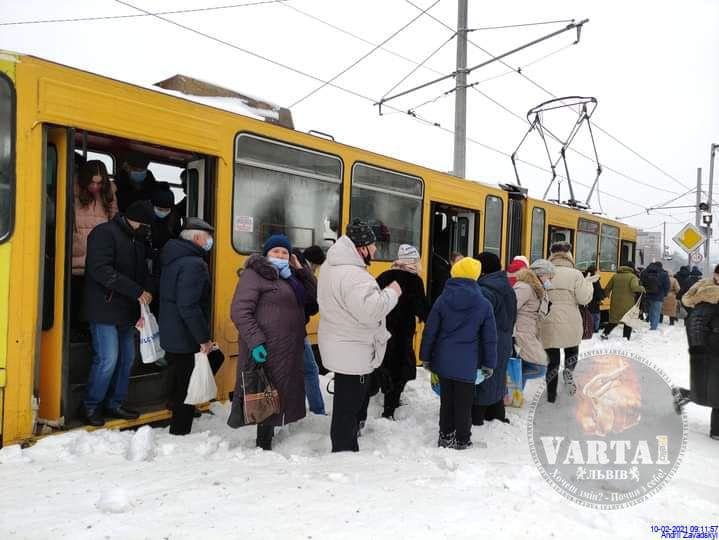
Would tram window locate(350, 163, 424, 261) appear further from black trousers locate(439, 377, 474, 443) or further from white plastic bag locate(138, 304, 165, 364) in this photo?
white plastic bag locate(138, 304, 165, 364)

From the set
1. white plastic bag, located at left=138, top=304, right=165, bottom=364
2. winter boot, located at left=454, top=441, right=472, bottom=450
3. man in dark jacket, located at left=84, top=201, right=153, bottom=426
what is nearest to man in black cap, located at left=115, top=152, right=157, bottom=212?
man in dark jacket, located at left=84, top=201, right=153, bottom=426

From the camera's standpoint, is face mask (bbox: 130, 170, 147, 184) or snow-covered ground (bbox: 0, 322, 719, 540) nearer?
snow-covered ground (bbox: 0, 322, 719, 540)

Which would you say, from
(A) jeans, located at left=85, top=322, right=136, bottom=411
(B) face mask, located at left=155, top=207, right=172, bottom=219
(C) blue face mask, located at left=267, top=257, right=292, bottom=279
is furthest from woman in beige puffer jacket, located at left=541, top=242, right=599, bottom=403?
(A) jeans, located at left=85, top=322, right=136, bottom=411

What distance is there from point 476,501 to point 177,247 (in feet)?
8.39

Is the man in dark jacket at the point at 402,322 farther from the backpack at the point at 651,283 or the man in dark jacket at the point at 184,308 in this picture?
the backpack at the point at 651,283

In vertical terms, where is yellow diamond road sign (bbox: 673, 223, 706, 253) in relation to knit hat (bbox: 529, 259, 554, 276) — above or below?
above

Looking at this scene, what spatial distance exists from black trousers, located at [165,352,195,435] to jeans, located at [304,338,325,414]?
1079 millimetres

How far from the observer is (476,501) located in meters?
2.89

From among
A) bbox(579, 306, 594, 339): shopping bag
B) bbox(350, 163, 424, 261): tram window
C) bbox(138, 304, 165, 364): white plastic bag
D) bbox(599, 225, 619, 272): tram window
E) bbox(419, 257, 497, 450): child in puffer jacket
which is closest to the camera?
bbox(138, 304, 165, 364): white plastic bag

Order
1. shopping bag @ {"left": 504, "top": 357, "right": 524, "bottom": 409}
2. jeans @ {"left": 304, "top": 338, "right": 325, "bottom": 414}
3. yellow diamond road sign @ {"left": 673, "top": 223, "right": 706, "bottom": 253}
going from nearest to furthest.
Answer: jeans @ {"left": 304, "top": 338, "right": 325, "bottom": 414} < shopping bag @ {"left": 504, "top": 357, "right": 524, "bottom": 409} < yellow diamond road sign @ {"left": 673, "top": 223, "right": 706, "bottom": 253}

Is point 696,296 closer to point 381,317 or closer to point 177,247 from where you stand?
point 381,317

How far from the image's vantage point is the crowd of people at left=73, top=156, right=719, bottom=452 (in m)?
3.51

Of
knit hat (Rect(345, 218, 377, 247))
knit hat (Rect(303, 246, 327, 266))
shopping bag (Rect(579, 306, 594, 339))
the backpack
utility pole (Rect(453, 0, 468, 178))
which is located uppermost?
utility pole (Rect(453, 0, 468, 178))

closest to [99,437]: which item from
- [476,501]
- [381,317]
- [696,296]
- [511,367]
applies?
[381,317]
